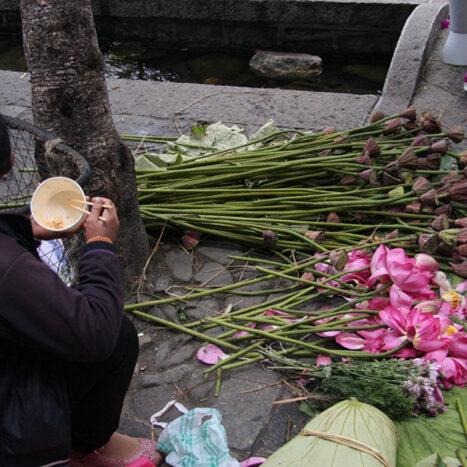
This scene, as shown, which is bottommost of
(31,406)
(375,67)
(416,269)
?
(375,67)

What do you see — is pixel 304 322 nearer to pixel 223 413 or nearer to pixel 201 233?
pixel 223 413

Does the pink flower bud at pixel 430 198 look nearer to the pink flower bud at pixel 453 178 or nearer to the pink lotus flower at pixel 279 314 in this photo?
the pink flower bud at pixel 453 178

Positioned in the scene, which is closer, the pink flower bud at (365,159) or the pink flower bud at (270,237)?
the pink flower bud at (270,237)

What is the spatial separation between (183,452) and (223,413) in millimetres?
212

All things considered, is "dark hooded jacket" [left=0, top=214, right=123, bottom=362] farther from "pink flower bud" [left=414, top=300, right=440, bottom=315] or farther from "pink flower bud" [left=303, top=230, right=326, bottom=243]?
"pink flower bud" [left=303, top=230, right=326, bottom=243]

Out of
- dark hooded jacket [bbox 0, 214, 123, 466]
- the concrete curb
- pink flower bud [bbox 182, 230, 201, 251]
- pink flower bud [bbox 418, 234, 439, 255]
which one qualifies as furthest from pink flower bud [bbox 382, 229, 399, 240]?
the concrete curb

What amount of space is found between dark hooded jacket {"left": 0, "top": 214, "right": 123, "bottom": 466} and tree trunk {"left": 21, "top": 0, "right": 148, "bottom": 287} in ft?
2.62

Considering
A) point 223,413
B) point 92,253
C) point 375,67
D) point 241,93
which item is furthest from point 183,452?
point 375,67

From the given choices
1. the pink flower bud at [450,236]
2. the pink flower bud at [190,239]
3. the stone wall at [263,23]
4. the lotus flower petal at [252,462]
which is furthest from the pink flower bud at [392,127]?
the stone wall at [263,23]

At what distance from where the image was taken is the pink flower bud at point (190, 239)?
2754 millimetres

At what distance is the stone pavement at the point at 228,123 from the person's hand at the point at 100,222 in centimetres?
76

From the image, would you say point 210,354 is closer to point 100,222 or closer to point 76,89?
point 100,222

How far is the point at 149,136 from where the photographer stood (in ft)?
11.9

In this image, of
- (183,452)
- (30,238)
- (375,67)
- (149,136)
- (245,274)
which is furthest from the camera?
(375,67)
